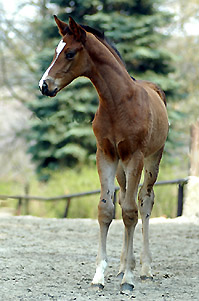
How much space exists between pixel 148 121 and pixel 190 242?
319cm

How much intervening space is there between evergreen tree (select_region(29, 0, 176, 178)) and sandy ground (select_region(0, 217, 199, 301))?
8.18 metres

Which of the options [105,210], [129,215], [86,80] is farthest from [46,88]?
[86,80]

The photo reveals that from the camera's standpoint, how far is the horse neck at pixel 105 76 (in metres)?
4.20

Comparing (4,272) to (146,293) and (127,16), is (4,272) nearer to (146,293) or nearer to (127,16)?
(146,293)

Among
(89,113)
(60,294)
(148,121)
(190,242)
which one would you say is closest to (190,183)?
(190,242)

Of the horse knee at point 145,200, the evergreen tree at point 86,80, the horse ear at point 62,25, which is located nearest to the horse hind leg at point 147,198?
the horse knee at point 145,200

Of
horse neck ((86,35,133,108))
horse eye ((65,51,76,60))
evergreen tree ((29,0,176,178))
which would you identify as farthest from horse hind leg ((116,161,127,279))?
evergreen tree ((29,0,176,178))

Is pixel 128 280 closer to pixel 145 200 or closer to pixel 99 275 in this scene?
pixel 99 275

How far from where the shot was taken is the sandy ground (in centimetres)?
395

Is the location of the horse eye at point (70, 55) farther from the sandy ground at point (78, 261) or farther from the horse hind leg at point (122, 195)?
the sandy ground at point (78, 261)

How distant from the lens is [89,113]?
17000 millimetres

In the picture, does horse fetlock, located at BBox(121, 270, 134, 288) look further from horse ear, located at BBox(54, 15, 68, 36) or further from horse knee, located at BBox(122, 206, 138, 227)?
horse ear, located at BBox(54, 15, 68, 36)

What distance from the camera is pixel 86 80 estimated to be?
16.6 m

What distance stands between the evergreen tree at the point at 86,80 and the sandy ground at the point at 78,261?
26.8ft
